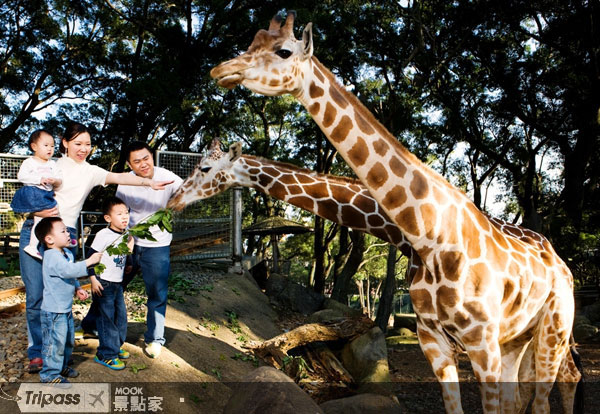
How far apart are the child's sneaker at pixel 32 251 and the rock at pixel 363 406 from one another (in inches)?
133

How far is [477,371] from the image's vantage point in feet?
11.2

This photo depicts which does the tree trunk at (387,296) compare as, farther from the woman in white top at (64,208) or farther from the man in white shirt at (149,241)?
the woman in white top at (64,208)

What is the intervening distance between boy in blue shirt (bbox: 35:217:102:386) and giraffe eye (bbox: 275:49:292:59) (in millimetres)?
2161

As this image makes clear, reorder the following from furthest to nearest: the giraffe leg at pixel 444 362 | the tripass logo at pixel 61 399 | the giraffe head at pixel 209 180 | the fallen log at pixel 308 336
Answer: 1. the fallen log at pixel 308 336
2. the giraffe head at pixel 209 180
3. the tripass logo at pixel 61 399
4. the giraffe leg at pixel 444 362

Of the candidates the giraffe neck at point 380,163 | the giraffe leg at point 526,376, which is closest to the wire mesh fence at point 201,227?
the giraffe leg at point 526,376

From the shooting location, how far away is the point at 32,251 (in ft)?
13.1

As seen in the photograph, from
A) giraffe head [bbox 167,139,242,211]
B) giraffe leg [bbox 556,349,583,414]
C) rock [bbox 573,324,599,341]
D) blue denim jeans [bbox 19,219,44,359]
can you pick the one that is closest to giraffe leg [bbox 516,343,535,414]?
giraffe leg [bbox 556,349,583,414]

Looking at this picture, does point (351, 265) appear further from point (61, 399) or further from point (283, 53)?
point (283, 53)

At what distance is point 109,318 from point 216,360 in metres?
2.16

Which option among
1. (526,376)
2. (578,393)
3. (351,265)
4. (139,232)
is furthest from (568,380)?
(351,265)

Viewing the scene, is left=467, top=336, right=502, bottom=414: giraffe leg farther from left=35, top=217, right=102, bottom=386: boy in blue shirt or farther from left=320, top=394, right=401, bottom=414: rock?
left=35, top=217, right=102, bottom=386: boy in blue shirt

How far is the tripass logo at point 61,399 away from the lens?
393 cm

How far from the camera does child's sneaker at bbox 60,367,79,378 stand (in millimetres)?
4230

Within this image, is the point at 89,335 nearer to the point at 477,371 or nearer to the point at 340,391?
the point at 340,391
